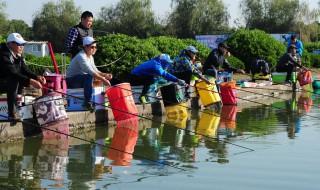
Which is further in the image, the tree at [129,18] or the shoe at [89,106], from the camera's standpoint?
the tree at [129,18]

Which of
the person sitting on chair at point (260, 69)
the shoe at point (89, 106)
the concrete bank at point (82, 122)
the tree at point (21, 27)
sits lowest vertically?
the concrete bank at point (82, 122)

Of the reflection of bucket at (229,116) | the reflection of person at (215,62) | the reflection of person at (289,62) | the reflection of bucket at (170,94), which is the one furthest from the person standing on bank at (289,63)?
the reflection of bucket at (170,94)

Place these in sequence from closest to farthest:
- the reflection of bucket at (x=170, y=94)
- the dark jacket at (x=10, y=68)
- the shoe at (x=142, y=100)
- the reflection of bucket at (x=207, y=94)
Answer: the dark jacket at (x=10, y=68)
the shoe at (x=142, y=100)
the reflection of bucket at (x=170, y=94)
the reflection of bucket at (x=207, y=94)

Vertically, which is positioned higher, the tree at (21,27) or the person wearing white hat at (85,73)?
the tree at (21,27)

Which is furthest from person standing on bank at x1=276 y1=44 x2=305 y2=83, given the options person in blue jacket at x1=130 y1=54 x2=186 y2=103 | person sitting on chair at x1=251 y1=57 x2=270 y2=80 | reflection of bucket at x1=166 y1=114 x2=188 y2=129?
reflection of bucket at x1=166 y1=114 x2=188 y2=129

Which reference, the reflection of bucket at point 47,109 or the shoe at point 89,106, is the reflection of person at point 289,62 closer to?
the shoe at point 89,106

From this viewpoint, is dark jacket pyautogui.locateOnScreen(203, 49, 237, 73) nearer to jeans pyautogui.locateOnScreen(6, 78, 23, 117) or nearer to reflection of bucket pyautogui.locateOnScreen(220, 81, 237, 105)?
reflection of bucket pyautogui.locateOnScreen(220, 81, 237, 105)

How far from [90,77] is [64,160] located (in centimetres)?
313

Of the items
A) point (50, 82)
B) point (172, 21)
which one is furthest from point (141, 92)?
point (172, 21)

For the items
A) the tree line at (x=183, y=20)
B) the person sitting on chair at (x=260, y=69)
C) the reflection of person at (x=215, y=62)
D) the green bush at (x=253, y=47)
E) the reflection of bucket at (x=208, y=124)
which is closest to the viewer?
the reflection of bucket at (x=208, y=124)

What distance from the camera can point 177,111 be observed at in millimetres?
12836

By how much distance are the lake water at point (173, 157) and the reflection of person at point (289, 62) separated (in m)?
7.24

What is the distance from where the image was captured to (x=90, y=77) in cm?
1052

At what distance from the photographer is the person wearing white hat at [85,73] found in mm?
10500
